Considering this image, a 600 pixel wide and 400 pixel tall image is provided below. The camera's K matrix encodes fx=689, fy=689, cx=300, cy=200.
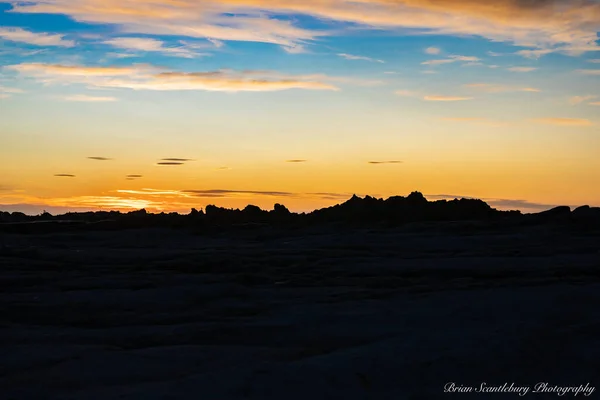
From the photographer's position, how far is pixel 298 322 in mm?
6164

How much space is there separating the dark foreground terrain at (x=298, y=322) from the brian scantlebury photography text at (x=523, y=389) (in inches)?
2.1

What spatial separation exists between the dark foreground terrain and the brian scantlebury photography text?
2.1 inches

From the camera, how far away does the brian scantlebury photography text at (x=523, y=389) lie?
4.20 metres

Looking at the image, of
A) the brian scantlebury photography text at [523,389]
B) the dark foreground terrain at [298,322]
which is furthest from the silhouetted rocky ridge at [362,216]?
the brian scantlebury photography text at [523,389]

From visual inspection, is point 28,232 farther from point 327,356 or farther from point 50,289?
point 327,356

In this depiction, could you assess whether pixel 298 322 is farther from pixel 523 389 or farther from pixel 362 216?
pixel 362 216

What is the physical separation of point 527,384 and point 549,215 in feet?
39.9

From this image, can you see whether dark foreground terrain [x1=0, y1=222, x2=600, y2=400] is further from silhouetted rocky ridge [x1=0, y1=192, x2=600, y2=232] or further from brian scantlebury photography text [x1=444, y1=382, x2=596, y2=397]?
silhouetted rocky ridge [x1=0, y1=192, x2=600, y2=232]

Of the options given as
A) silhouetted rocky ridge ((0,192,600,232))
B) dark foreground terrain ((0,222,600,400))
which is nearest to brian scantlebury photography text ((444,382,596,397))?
dark foreground terrain ((0,222,600,400))

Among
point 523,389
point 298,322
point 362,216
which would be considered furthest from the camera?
point 362,216

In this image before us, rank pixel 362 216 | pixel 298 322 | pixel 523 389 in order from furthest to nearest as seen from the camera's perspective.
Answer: pixel 362 216
pixel 298 322
pixel 523 389

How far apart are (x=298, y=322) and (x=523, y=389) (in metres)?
2.36


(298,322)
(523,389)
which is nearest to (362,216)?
(298,322)

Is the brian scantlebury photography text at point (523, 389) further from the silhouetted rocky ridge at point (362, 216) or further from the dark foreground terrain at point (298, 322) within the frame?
the silhouetted rocky ridge at point (362, 216)
